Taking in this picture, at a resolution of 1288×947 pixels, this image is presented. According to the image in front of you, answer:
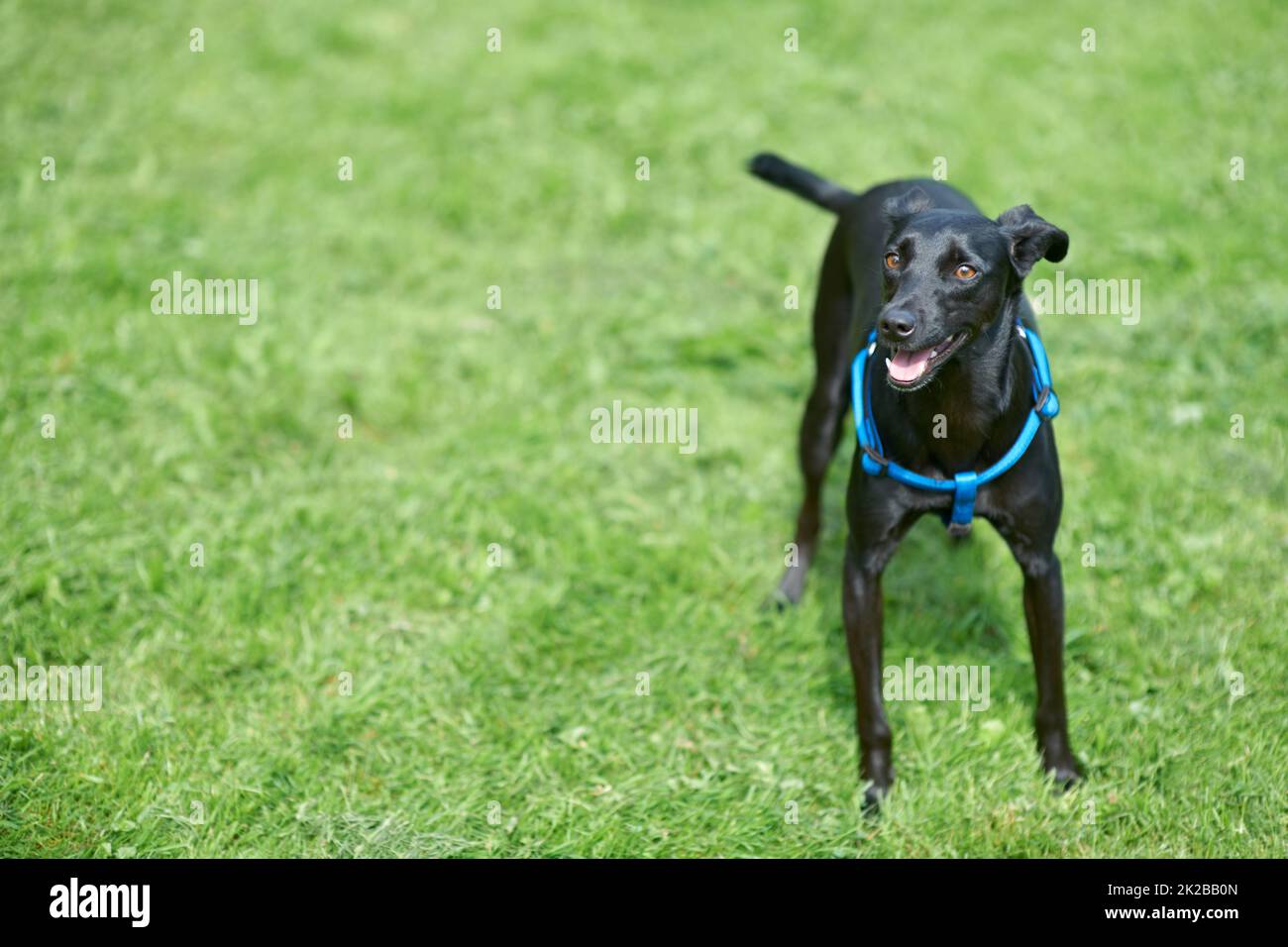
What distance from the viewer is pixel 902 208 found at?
3562mm

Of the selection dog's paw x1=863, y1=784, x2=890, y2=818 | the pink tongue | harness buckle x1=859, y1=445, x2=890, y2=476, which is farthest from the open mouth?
dog's paw x1=863, y1=784, x2=890, y2=818

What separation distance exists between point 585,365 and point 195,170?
10.5ft

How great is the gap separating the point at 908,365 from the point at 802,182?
1772 millimetres

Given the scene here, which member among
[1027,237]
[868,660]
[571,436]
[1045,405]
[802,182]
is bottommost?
[868,660]

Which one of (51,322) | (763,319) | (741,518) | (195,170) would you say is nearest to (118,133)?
(195,170)

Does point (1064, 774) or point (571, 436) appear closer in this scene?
point (1064, 774)

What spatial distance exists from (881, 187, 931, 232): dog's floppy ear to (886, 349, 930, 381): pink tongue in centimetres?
48

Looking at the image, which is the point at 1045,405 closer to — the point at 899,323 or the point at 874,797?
the point at 899,323

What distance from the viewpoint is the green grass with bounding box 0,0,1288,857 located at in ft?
12.6

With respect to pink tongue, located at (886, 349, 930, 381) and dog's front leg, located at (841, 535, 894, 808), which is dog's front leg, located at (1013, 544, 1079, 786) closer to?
dog's front leg, located at (841, 535, 894, 808)

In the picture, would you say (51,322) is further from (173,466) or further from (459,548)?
(459,548)

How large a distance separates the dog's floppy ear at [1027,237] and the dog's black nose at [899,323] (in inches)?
16.5

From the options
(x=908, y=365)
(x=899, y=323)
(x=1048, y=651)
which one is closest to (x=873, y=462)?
(x=908, y=365)

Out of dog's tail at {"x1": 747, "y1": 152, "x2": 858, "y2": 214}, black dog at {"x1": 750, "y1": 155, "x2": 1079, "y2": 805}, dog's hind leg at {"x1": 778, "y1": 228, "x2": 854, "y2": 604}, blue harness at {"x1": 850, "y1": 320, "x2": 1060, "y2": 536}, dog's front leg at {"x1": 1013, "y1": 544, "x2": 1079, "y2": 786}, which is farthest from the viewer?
dog's tail at {"x1": 747, "y1": 152, "x2": 858, "y2": 214}
